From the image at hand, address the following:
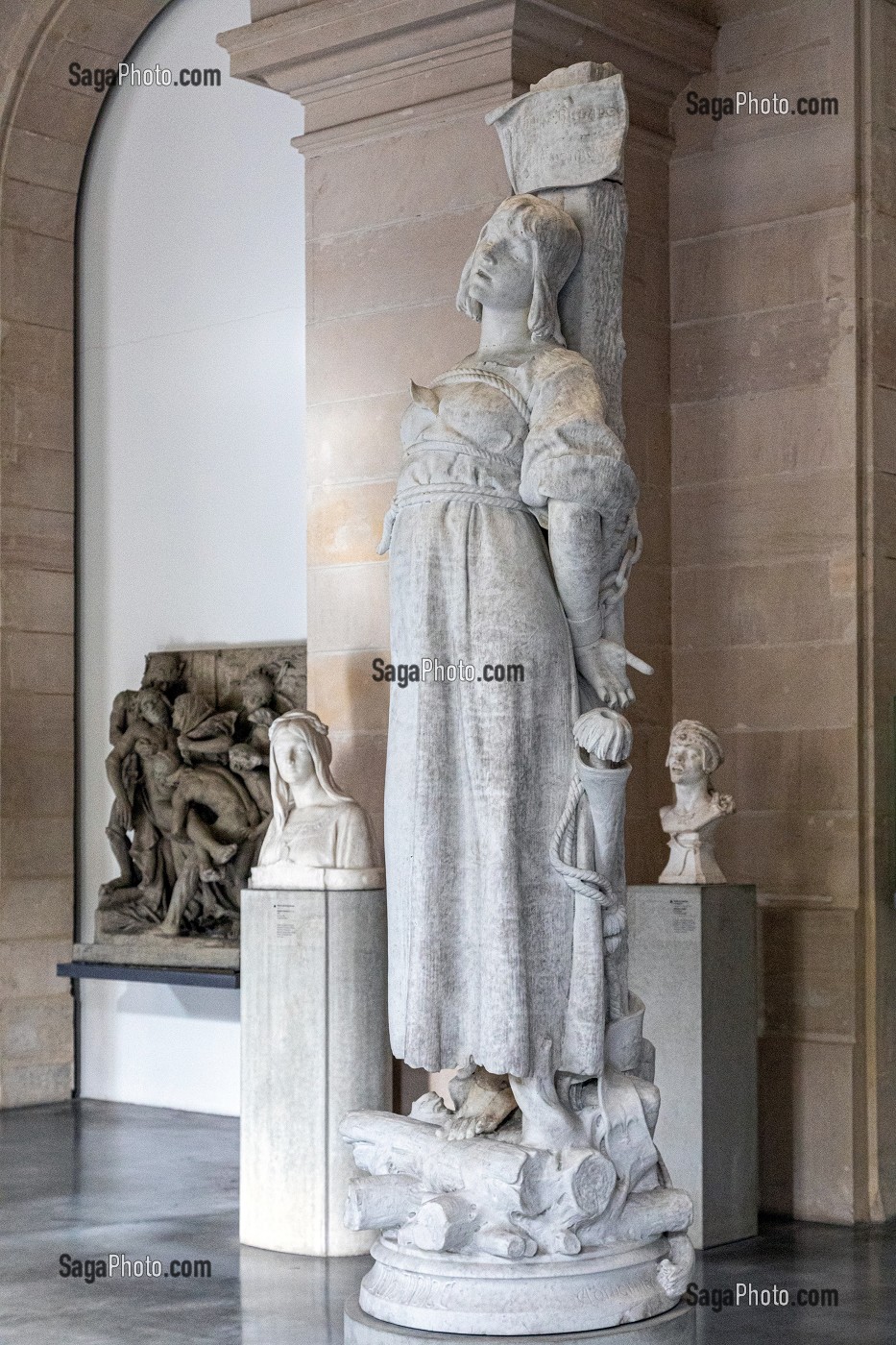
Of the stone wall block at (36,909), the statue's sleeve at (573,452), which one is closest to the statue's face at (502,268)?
the statue's sleeve at (573,452)

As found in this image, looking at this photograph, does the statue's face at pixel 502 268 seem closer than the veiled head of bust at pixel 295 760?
Yes

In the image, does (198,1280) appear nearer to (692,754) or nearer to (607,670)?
(692,754)

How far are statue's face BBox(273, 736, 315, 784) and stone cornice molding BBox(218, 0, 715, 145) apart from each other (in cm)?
275

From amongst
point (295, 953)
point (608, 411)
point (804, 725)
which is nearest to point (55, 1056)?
point (295, 953)

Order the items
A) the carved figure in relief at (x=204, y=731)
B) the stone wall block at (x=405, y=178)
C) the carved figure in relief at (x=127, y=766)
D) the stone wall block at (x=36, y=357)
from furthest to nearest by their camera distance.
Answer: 1. the stone wall block at (x=36, y=357)
2. the carved figure in relief at (x=127, y=766)
3. the carved figure in relief at (x=204, y=731)
4. the stone wall block at (x=405, y=178)

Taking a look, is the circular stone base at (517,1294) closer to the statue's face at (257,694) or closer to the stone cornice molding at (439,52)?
the stone cornice molding at (439,52)

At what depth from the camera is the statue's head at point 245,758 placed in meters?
9.27

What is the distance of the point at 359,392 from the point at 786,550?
1939mm

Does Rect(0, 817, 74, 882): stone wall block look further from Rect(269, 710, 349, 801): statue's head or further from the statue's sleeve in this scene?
the statue's sleeve

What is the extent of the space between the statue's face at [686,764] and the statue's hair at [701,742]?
0.01 metres

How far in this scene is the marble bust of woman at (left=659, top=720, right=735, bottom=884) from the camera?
6.96 m

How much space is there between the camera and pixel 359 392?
7.93 metres

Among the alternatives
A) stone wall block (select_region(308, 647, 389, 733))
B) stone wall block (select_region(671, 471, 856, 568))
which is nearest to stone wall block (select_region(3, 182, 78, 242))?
stone wall block (select_region(308, 647, 389, 733))

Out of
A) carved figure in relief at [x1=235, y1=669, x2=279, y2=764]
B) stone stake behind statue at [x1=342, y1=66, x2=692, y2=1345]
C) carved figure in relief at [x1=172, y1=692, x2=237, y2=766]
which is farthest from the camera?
carved figure in relief at [x1=172, y1=692, x2=237, y2=766]
